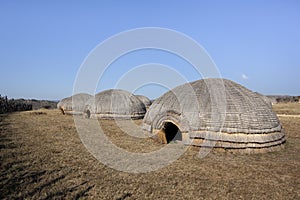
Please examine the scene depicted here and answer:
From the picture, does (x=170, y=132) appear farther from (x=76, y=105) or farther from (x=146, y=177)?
(x=76, y=105)

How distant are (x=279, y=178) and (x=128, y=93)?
25.5m

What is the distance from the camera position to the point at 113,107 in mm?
29094

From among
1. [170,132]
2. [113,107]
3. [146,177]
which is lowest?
[146,177]

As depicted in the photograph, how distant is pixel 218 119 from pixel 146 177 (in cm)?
613

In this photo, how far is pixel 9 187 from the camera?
750 centimetres

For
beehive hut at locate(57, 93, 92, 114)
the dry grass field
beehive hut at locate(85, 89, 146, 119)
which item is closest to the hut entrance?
the dry grass field

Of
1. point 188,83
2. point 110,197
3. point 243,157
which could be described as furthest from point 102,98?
point 110,197

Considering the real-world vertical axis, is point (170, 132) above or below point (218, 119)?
below

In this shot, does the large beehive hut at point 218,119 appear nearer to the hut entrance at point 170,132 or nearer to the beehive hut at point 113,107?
the hut entrance at point 170,132

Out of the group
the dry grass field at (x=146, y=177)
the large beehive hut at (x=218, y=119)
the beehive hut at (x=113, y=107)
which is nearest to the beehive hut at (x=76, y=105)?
the beehive hut at (x=113, y=107)

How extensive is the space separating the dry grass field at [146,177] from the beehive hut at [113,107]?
52.5 ft

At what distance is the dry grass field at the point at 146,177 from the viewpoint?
7.50 m

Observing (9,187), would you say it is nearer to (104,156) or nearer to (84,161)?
(84,161)

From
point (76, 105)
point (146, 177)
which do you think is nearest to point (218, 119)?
point (146, 177)
